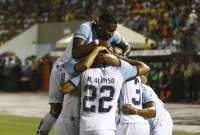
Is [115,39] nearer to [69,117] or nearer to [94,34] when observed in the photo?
[94,34]

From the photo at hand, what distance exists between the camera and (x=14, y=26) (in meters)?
33.7

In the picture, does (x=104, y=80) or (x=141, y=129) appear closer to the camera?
(x=104, y=80)

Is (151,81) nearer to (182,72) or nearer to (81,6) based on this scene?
(182,72)

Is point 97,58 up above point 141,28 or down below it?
below

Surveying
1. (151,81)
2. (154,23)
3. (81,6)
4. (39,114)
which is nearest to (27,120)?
(39,114)

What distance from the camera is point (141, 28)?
27516mm

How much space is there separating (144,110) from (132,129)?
23cm

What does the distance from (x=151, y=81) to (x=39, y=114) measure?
5345 millimetres

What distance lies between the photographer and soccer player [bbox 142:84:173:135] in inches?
266

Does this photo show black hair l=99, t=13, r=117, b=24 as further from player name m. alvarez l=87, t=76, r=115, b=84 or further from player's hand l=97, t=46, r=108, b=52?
player name m. alvarez l=87, t=76, r=115, b=84

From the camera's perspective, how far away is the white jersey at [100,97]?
6.18 meters

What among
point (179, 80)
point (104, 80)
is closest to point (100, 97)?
point (104, 80)

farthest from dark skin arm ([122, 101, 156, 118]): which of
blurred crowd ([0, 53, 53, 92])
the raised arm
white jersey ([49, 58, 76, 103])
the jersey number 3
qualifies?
blurred crowd ([0, 53, 53, 92])

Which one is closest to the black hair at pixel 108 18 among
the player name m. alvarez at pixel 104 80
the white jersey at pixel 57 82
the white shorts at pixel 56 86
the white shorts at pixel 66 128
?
the player name m. alvarez at pixel 104 80
